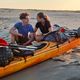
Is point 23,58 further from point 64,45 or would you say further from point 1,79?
point 64,45

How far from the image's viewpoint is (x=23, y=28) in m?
13.7

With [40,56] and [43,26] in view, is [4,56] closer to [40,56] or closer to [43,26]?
[40,56]

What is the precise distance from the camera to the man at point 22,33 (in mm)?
13633

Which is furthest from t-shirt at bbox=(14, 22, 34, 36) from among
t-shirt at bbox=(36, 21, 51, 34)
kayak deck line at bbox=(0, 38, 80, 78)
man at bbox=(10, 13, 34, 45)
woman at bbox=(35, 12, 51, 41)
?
t-shirt at bbox=(36, 21, 51, 34)

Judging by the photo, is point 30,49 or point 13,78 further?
point 30,49

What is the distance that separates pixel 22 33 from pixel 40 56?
58.7 inches

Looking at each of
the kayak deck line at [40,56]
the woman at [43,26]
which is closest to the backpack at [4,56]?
the kayak deck line at [40,56]

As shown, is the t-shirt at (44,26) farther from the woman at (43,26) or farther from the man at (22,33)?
the man at (22,33)

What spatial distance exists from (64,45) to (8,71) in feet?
14.2

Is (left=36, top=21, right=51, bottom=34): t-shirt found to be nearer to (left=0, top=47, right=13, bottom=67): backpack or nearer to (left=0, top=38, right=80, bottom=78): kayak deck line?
(left=0, top=38, right=80, bottom=78): kayak deck line

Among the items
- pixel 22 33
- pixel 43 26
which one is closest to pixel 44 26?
pixel 43 26

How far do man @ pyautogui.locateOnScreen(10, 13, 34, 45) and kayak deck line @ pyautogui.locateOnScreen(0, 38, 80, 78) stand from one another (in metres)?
0.77

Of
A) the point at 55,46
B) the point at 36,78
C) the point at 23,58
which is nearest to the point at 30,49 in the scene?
the point at 23,58

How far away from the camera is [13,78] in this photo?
36.7 ft
